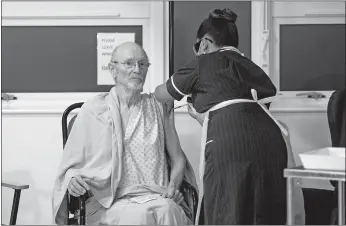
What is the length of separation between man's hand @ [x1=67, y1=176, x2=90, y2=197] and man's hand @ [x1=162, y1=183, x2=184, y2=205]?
371 millimetres

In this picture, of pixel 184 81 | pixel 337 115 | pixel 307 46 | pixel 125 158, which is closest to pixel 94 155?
pixel 125 158

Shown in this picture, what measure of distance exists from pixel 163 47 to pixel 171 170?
2.95 ft

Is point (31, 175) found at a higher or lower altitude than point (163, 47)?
lower

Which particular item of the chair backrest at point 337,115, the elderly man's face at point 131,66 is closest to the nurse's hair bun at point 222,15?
the elderly man's face at point 131,66

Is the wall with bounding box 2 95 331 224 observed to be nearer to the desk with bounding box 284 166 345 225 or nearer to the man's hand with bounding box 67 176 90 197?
the man's hand with bounding box 67 176 90 197

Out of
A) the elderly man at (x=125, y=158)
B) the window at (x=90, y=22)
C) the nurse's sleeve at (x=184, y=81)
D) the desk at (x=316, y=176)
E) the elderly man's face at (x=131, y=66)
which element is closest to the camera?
the desk at (x=316, y=176)

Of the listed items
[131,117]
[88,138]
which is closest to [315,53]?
[131,117]

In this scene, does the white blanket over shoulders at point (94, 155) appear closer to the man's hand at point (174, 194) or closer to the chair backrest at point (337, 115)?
the man's hand at point (174, 194)

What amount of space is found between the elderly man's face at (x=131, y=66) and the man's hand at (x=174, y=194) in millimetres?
503

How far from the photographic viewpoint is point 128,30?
3.25 m

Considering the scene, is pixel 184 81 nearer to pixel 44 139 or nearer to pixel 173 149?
pixel 173 149

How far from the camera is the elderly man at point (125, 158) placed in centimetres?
242

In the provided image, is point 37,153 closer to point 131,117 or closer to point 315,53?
point 131,117

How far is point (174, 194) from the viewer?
8.13 ft
